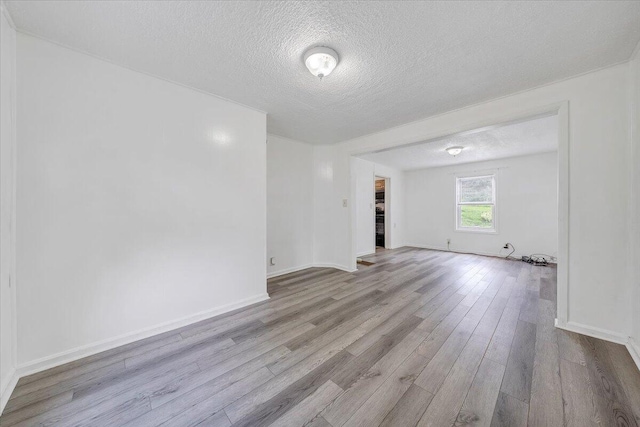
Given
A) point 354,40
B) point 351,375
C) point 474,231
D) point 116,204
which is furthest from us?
point 474,231

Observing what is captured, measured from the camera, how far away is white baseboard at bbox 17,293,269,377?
1.60 meters

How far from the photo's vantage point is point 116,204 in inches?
75.2

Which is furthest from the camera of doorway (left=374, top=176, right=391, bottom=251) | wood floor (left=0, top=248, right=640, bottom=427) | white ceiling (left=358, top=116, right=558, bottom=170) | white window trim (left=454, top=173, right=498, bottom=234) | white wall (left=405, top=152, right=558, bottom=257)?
doorway (left=374, top=176, right=391, bottom=251)

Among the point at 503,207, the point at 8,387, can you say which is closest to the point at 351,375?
the point at 8,387

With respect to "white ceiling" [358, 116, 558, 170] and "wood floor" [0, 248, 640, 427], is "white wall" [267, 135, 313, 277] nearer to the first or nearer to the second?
"white ceiling" [358, 116, 558, 170]

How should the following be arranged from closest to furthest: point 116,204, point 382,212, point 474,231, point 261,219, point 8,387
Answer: point 8,387
point 116,204
point 261,219
point 474,231
point 382,212

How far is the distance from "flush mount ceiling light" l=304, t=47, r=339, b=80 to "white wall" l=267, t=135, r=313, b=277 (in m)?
2.07

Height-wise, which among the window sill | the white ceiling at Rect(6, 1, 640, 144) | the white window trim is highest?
the white ceiling at Rect(6, 1, 640, 144)

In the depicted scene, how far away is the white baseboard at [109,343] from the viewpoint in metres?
1.60

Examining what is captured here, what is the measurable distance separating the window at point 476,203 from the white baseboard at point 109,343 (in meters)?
6.02

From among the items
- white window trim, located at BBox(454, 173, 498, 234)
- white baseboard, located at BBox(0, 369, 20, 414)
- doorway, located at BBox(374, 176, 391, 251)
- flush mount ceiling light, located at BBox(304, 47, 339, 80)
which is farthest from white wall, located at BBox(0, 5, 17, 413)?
white window trim, located at BBox(454, 173, 498, 234)

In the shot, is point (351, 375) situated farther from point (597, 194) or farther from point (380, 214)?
point (380, 214)

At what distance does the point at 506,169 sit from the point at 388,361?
18.9 feet

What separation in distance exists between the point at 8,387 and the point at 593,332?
4.45 metres
